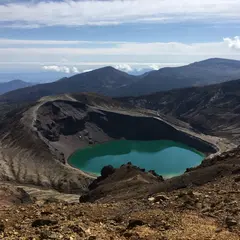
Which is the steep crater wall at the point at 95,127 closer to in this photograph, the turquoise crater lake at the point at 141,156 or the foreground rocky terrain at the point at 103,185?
Result: the foreground rocky terrain at the point at 103,185

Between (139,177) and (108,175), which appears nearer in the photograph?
(139,177)

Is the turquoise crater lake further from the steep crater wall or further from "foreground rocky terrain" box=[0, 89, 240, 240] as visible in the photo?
"foreground rocky terrain" box=[0, 89, 240, 240]

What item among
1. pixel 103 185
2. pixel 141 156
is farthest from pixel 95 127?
pixel 103 185

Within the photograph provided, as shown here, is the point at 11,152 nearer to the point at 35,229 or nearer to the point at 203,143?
the point at 203,143

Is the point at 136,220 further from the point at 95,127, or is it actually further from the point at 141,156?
the point at 95,127

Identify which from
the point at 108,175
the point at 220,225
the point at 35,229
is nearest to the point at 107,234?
the point at 35,229

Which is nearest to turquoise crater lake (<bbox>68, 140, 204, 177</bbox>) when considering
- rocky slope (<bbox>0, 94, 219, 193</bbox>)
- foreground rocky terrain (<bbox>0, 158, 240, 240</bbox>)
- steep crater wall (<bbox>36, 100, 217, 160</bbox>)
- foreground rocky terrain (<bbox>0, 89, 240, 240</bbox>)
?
steep crater wall (<bbox>36, 100, 217, 160</bbox>)

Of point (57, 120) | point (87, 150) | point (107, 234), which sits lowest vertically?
point (87, 150)

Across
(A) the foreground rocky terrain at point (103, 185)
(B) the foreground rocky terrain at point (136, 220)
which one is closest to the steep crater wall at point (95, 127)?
(A) the foreground rocky terrain at point (103, 185)
